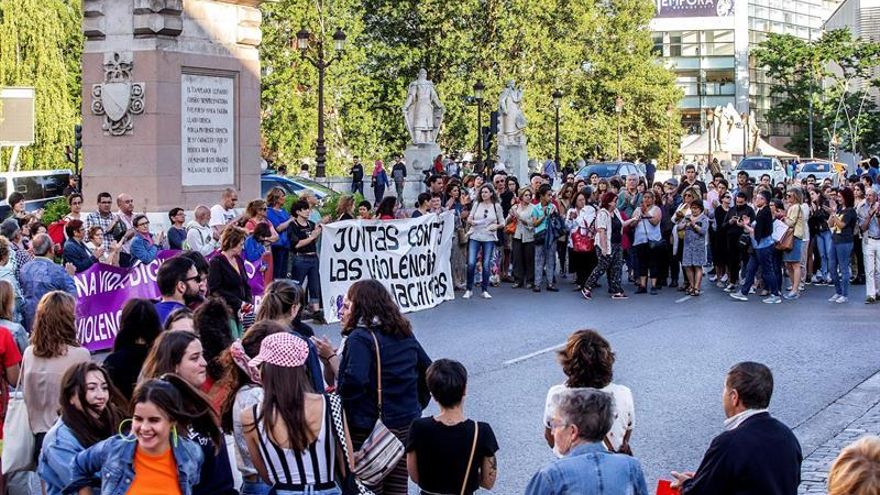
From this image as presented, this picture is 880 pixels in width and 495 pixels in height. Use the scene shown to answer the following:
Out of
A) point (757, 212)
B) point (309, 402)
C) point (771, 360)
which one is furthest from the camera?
point (757, 212)

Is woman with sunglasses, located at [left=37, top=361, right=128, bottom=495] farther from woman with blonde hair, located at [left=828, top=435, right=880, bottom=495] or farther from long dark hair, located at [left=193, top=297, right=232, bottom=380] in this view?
woman with blonde hair, located at [left=828, top=435, right=880, bottom=495]

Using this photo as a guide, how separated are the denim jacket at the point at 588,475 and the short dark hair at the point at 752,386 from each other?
120 cm

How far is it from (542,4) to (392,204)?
49.6 metres

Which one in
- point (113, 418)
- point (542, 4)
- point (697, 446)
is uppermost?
point (542, 4)

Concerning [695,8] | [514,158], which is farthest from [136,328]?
[695,8]

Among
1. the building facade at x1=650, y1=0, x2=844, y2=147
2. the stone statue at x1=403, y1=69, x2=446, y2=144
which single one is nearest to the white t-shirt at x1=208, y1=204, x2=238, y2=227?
the stone statue at x1=403, y1=69, x2=446, y2=144

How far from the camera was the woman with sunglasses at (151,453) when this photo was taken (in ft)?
19.5

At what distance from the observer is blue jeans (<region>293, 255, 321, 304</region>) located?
19.9 meters

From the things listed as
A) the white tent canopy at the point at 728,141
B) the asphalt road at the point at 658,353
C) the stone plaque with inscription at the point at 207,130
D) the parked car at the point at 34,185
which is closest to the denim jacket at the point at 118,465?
the asphalt road at the point at 658,353

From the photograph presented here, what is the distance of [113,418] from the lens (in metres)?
6.75

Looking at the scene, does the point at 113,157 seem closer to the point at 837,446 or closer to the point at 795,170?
the point at 837,446

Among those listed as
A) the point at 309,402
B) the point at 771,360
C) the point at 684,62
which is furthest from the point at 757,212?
the point at 684,62

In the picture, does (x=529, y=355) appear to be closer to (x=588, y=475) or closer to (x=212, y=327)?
(x=212, y=327)

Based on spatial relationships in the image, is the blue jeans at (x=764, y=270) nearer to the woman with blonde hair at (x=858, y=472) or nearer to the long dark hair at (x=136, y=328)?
the long dark hair at (x=136, y=328)
